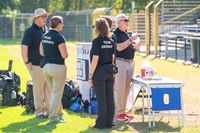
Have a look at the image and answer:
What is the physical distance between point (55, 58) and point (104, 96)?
3.92ft

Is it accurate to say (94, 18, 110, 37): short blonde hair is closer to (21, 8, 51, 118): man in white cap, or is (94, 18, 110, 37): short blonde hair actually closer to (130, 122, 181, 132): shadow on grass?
(21, 8, 51, 118): man in white cap

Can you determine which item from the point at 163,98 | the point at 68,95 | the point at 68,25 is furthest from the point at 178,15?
the point at 163,98

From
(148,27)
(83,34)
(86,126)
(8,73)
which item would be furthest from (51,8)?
(86,126)

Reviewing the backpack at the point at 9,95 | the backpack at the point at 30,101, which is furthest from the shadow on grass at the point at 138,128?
the backpack at the point at 9,95

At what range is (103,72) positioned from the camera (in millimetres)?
10453

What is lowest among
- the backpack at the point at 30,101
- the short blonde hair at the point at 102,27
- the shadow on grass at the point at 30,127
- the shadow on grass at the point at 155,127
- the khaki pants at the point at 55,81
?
the shadow on grass at the point at 155,127

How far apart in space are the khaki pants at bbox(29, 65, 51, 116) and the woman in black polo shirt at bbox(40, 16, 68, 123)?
Answer: 2.04 feet

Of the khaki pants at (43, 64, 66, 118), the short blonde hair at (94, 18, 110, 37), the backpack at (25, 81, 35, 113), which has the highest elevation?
the short blonde hair at (94, 18, 110, 37)

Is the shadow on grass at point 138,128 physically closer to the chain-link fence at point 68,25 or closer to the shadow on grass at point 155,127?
the shadow on grass at point 155,127

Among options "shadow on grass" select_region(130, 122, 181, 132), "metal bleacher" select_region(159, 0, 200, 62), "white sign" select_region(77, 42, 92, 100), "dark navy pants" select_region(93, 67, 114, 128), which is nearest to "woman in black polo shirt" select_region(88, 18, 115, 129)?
"dark navy pants" select_region(93, 67, 114, 128)

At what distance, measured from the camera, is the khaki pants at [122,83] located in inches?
450

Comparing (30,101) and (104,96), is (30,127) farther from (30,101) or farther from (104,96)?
(30,101)

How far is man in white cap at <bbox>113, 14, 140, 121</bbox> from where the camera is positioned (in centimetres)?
1125

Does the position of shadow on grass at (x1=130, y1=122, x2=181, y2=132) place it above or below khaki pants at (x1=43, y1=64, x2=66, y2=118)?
below
